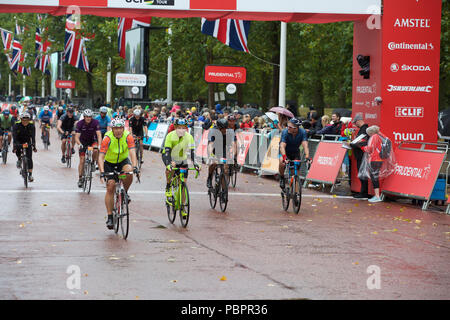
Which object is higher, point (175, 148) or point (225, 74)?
point (225, 74)

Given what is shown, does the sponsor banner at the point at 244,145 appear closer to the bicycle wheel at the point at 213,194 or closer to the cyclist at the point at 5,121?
the cyclist at the point at 5,121

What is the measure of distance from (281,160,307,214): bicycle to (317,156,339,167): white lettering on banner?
4433 mm

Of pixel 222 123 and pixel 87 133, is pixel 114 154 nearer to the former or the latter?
pixel 222 123

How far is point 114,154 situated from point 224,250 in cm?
256

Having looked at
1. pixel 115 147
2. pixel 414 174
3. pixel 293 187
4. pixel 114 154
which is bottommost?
pixel 293 187

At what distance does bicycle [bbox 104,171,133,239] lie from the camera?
1180 centimetres

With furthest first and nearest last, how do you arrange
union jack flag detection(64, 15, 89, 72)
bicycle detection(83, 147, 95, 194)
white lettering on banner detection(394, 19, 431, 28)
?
union jack flag detection(64, 15, 89, 72) → white lettering on banner detection(394, 19, 431, 28) → bicycle detection(83, 147, 95, 194)

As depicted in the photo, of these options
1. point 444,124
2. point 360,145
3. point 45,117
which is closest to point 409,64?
point 360,145

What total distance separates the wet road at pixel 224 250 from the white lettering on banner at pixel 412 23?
4.06 m

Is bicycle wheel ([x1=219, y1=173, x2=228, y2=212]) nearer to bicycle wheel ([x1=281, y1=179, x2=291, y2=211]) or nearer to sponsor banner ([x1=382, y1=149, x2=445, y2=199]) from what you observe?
bicycle wheel ([x1=281, y1=179, x2=291, y2=211])

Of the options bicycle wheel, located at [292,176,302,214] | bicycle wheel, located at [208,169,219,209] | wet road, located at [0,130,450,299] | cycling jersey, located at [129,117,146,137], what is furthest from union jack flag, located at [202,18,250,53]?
bicycle wheel, located at [292,176,302,214]

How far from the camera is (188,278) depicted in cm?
880

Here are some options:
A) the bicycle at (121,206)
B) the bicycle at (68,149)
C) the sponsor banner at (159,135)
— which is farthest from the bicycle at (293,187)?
the sponsor banner at (159,135)

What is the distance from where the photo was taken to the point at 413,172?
678 inches
